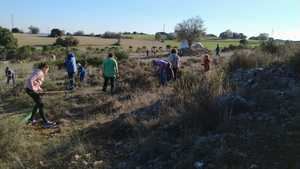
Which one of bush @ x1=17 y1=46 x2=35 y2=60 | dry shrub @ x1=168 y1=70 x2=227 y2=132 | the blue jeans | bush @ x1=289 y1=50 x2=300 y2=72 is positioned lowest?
bush @ x1=17 y1=46 x2=35 y2=60

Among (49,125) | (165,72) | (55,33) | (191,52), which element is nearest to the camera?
(49,125)

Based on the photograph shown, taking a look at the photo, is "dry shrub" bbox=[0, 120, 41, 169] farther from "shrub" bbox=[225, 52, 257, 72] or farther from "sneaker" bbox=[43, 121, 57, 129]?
"shrub" bbox=[225, 52, 257, 72]

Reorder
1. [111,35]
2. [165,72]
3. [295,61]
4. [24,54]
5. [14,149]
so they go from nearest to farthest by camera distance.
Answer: [14,149], [295,61], [165,72], [24,54], [111,35]

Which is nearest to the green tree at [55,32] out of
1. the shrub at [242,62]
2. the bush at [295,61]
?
the shrub at [242,62]

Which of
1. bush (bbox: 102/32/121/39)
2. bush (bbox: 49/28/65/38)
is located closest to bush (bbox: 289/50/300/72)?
bush (bbox: 49/28/65/38)

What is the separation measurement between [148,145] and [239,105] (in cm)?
170

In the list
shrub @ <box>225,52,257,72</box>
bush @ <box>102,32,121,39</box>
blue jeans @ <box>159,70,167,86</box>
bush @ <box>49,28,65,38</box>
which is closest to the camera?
shrub @ <box>225,52,257,72</box>

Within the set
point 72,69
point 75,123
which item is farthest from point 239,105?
point 72,69

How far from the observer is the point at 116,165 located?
6.62 meters

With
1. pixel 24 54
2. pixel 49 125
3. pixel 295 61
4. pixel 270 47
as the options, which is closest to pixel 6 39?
pixel 24 54

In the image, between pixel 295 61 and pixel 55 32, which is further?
pixel 55 32

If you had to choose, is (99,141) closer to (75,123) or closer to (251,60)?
(75,123)

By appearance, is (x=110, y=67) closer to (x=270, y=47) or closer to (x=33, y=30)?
(x=270, y=47)

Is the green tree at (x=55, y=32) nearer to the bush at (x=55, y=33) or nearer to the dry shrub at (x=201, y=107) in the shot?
the bush at (x=55, y=33)
